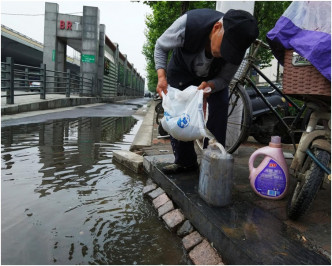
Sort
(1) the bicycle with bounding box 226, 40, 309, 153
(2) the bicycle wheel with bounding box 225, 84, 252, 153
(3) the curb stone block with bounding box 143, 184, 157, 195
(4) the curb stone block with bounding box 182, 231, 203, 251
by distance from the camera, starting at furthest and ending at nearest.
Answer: (2) the bicycle wheel with bounding box 225, 84, 252, 153, (1) the bicycle with bounding box 226, 40, 309, 153, (3) the curb stone block with bounding box 143, 184, 157, 195, (4) the curb stone block with bounding box 182, 231, 203, 251

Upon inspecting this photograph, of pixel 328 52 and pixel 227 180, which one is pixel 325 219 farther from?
pixel 328 52

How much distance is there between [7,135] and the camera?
4684mm

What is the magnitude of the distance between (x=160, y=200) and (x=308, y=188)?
3.86 ft

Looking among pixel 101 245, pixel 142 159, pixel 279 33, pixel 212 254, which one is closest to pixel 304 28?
pixel 279 33

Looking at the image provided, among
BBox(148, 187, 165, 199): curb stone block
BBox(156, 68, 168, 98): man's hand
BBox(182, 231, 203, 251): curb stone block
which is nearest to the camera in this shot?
BBox(182, 231, 203, 251): curb stone block

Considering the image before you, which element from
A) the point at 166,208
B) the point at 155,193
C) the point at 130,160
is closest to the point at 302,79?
the point at 166,208

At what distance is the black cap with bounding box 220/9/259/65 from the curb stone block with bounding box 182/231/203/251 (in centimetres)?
118

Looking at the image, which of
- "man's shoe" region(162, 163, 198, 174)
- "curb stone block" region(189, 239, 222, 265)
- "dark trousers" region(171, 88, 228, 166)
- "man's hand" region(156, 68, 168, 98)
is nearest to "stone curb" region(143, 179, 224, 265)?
"curb stone block" region(189, 239, 222, 265)

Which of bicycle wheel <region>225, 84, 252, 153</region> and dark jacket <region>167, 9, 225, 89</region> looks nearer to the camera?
dark jacket <region>167, 9, 225, 89</region>

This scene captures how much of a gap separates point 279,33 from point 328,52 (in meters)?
0.39

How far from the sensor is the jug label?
6.82 feet

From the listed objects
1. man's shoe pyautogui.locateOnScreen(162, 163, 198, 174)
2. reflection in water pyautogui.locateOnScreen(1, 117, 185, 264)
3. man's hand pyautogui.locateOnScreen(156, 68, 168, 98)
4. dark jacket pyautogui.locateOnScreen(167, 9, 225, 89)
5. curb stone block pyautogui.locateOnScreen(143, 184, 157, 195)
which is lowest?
reflection in water pyautogui.locateOnScreen(1, 117, 185, 264)

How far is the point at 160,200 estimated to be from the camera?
7.84 feet

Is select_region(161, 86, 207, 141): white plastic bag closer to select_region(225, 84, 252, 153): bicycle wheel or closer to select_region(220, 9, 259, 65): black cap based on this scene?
select_region(220, 9, 259, 65): black cap
